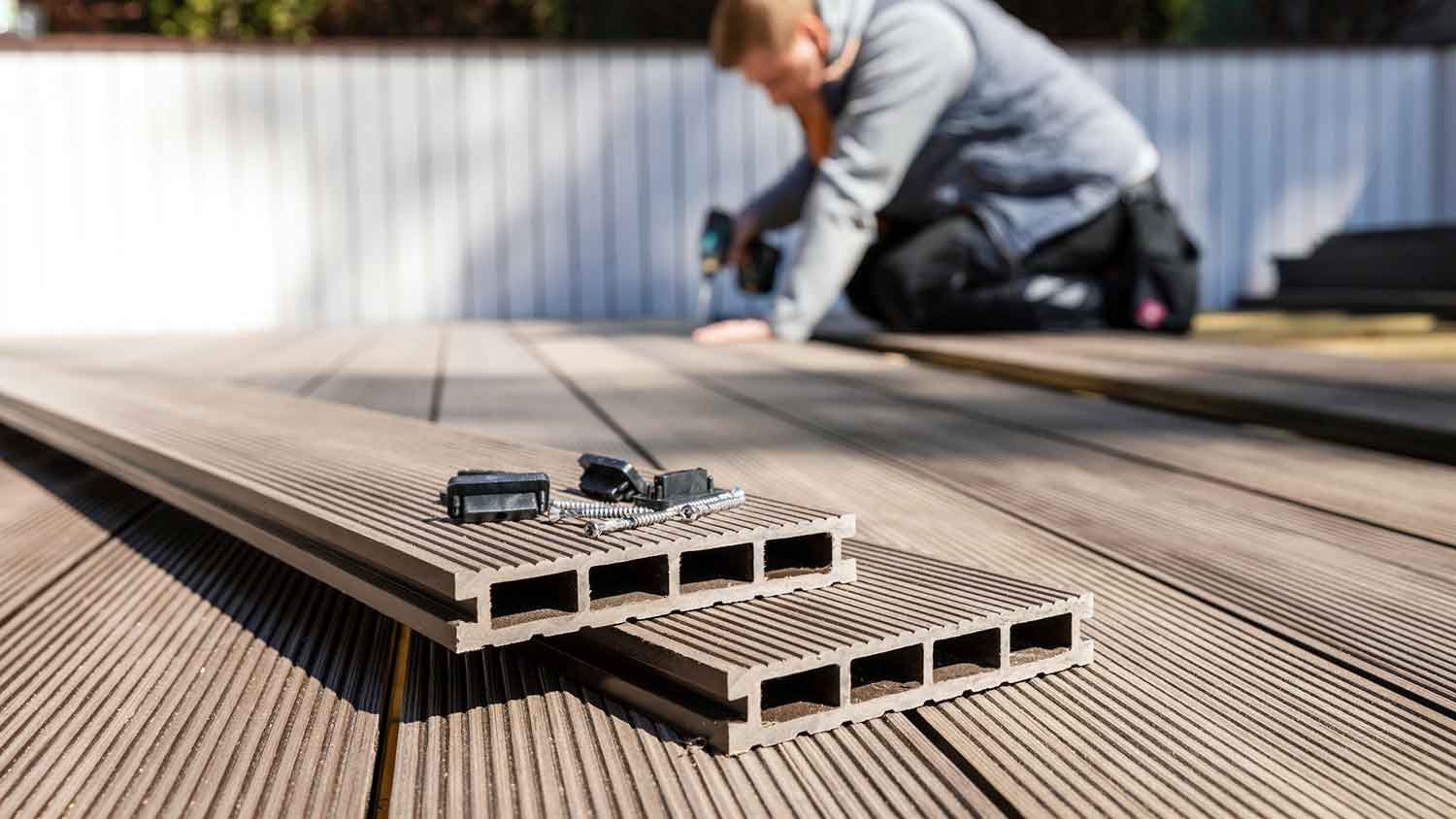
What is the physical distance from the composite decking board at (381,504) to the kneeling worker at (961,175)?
1.72 m

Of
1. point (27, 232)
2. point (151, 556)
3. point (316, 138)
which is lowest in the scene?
point (151, 556)

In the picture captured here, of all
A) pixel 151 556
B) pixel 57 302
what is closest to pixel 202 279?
pixel 57 302

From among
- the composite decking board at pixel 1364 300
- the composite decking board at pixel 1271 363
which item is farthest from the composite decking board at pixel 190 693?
the composite decking board at pixel 1364 300

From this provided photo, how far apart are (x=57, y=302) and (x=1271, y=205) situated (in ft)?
18.2

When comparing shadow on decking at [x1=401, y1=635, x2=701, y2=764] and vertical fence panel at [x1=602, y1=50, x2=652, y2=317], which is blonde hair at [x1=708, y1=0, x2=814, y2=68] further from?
vertical fence panel at [x1=602, y1=50, x2=652, y2=317]

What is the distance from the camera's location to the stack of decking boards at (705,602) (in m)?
0.54

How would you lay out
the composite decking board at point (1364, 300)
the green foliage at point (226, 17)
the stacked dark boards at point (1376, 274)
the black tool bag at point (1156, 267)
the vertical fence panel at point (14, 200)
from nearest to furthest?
the black tool bag at point (1156, 267) < the composite decking board at point (1364, 300) < the stacked dark boards at point (1376, 274) < the vertical fence panel at point (14, 200) < the green foliage at point (226, 17)

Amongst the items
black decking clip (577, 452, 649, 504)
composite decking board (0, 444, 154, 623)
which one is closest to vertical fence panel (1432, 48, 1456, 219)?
composite decking board (0, 444, 154, 623)

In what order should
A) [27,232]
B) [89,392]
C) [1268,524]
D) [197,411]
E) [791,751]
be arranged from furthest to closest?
[27,232], [89,392], [197,411], [1268,524], [791,751]

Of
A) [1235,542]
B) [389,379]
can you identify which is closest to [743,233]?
[389,379]

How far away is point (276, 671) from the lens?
658mm

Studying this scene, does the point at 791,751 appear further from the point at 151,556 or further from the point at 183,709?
the point at 151,556

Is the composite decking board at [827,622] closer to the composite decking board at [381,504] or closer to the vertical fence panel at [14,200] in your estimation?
the composite decking board at [381,504]

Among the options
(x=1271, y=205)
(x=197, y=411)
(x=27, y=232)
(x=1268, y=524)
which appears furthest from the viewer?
(x=1271, y=205)
